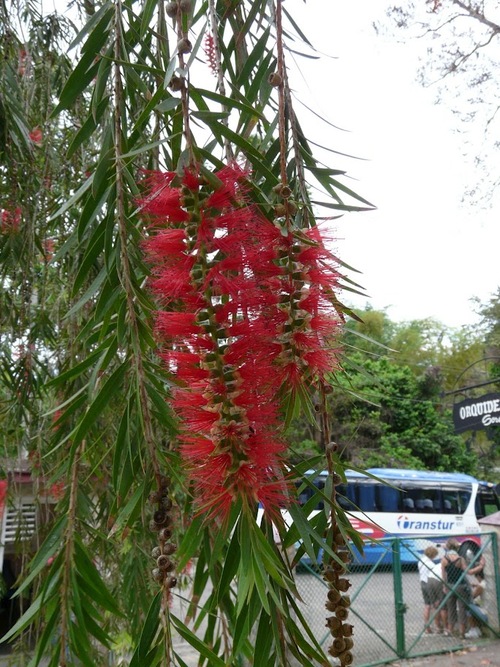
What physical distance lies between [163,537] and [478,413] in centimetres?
627

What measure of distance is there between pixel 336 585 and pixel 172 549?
7.5 inches

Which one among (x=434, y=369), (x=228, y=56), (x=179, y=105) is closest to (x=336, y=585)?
(x=179, y=105)

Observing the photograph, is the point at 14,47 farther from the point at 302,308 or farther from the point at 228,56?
the point at 302,308

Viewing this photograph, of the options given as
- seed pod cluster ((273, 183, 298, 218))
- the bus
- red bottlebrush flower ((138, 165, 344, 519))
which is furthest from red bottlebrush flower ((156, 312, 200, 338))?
the bus

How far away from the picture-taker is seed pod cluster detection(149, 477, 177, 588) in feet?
2.05

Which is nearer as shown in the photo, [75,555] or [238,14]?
[75,555]

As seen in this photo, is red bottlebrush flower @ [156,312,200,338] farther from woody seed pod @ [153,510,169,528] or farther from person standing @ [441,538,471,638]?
person standing @ [441,538,471,638]

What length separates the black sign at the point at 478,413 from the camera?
6.19 m

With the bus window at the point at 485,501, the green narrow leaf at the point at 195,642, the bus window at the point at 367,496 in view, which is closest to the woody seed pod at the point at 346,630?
the green narrow leaf at the point at 195,642

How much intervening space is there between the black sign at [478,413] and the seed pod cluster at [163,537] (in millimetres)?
6005

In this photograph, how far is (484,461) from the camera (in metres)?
15.7

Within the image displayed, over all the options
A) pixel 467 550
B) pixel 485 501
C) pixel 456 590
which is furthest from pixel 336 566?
pixel 485 501

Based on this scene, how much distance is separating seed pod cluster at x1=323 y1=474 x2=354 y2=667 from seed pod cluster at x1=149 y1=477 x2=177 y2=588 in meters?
0.17

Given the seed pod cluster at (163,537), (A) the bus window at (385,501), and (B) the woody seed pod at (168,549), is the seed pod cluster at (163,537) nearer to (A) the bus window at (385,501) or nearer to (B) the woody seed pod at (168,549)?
(B) the woody seed pod at (168,549)
